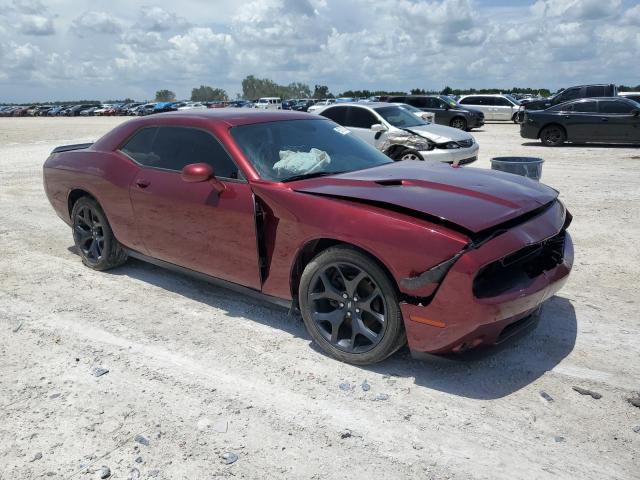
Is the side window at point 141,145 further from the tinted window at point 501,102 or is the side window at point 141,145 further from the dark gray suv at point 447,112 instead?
the tinted window at point 501,102

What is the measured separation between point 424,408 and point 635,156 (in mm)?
13160

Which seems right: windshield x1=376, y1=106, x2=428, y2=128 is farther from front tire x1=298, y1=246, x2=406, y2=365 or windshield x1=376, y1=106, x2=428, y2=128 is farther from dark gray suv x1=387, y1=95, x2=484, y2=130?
dark gray suv x1=387, y1=95, x2=484, y2=130

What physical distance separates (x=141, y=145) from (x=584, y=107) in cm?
1467

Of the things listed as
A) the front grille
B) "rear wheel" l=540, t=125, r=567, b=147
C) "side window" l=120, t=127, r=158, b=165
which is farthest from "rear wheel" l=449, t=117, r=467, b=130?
the front grille

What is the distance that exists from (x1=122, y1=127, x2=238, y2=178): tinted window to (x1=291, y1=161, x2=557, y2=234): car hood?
0.72m

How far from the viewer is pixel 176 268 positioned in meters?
4.73

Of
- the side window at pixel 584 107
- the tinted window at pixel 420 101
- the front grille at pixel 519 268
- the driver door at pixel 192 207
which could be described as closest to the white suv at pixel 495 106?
the tinted window at pixel 420 101

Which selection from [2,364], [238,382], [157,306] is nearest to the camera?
[238,382]

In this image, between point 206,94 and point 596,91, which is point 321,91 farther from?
point 596,91

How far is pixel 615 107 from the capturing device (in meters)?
15.7

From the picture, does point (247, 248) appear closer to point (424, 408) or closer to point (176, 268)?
point (176, 268)

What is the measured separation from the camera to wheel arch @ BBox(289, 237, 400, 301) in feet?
11.1

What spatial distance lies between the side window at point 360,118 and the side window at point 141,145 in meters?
7.13

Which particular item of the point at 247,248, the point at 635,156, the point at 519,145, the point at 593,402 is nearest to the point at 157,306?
the point at 247,248
